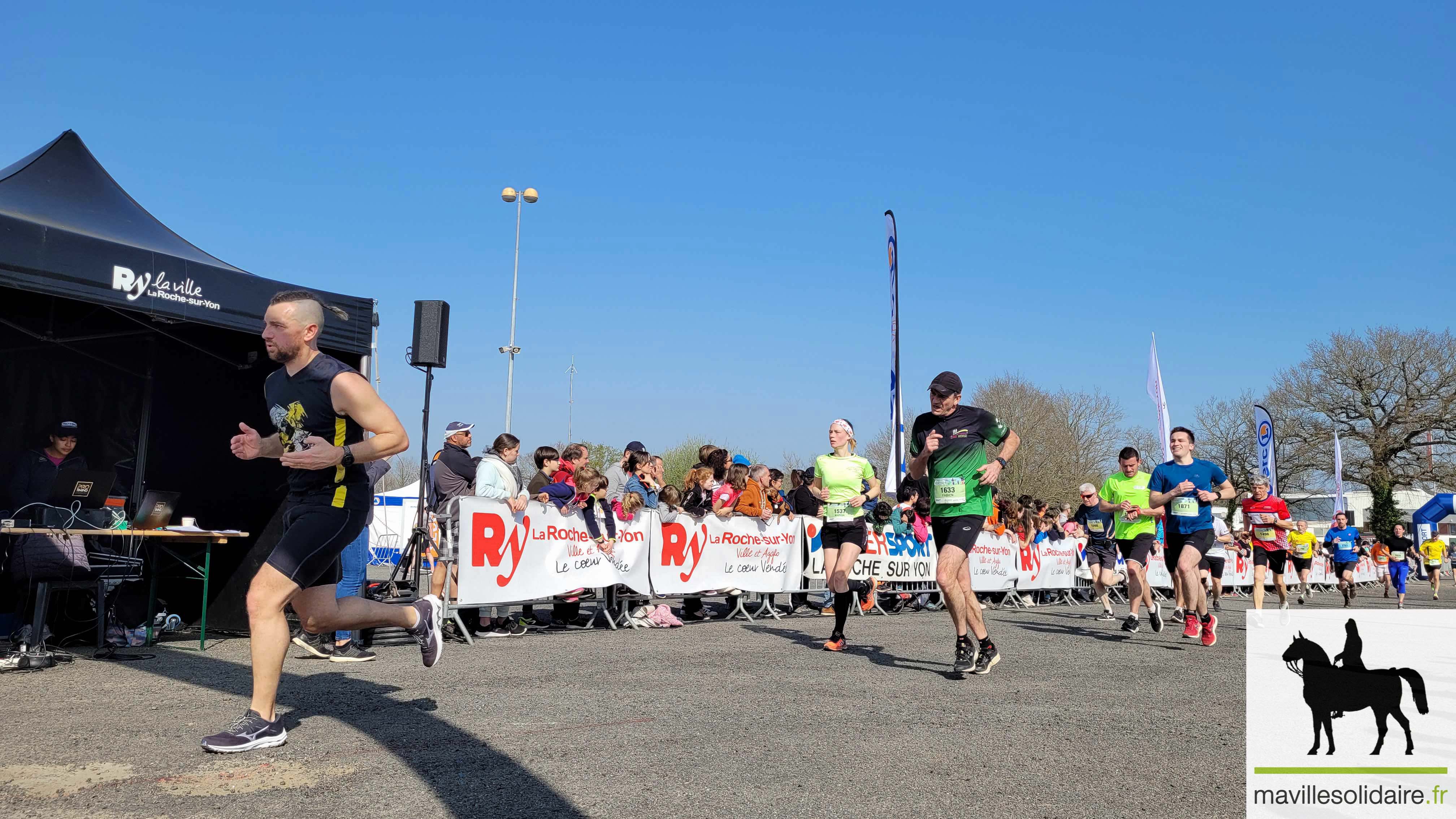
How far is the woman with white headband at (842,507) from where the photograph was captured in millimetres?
9055

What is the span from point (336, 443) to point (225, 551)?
6916 mm

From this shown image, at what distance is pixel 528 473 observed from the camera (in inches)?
1441

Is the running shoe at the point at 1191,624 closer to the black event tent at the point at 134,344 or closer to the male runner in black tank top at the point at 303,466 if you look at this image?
the male runner in black tank top at the point at 303,466

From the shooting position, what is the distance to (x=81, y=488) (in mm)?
8461

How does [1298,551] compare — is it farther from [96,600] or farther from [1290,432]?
[1290,432]

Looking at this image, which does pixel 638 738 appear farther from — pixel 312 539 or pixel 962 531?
pixel 962 531

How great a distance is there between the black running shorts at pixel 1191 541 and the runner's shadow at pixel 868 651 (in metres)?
3.53

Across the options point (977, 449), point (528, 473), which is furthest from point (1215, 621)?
point (528, 473)

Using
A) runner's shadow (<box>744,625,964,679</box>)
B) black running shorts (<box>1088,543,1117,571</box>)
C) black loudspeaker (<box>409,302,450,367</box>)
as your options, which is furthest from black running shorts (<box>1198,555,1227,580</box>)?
black loudspeaker (<box>409,302,450,367</box>)

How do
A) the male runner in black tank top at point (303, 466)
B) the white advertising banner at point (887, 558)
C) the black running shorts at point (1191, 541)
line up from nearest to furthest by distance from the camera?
1. the male runner in black tank top at point (303, 466)
2. the black running shorts at point (1191, 541)
3. the white advertising banner at point (887, 558)

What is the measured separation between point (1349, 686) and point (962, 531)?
4368 millimetres

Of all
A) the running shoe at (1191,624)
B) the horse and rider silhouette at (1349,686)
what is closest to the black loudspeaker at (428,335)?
the running shoe at (1191,624)

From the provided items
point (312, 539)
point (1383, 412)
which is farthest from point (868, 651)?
point (1383, 412)

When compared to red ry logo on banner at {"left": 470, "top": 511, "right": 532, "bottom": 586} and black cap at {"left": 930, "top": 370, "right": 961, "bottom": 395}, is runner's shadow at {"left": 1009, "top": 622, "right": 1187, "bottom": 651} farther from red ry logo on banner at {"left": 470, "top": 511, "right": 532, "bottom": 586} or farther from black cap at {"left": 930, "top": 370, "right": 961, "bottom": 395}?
red ry logo on banner at {"left": 470, "top": 511, "right": 532, "bottom": 586}
